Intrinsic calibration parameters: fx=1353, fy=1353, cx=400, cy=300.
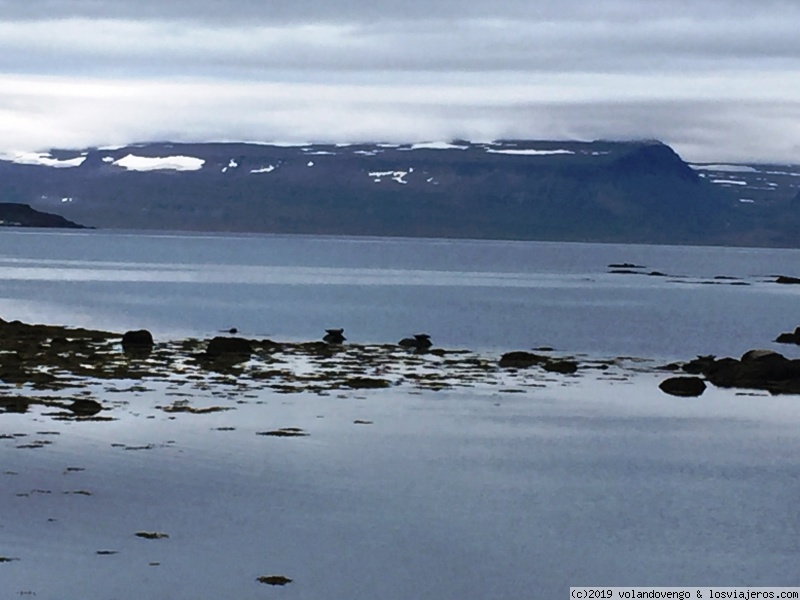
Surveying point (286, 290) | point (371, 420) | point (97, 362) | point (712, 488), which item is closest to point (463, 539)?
point (712, 488)

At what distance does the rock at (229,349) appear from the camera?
4784 centimetres

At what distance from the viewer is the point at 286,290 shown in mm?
116688

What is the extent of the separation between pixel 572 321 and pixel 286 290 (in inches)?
1585

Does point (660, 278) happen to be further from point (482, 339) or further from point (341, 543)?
point (341, 543)

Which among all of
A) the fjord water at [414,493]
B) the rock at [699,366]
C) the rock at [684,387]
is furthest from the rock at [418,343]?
the rock at [684,387]

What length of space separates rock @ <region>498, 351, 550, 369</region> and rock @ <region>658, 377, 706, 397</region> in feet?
24.7

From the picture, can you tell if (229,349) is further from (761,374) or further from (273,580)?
(273,580)

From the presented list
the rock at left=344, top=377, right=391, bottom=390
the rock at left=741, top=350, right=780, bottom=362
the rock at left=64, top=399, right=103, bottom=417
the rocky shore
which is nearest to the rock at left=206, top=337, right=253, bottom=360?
the rocky shore

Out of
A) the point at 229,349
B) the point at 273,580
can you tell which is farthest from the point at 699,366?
the point at 273,580

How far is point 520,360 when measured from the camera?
49.8 meters

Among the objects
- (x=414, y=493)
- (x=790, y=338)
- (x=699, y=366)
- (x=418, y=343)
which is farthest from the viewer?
(x=790, y=338)

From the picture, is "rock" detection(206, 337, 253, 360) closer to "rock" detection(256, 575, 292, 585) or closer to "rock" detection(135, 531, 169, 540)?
"rock" detection(135, 531, 169, 540)

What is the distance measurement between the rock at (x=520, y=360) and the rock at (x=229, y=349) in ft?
30.5

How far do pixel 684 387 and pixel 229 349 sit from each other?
16589 mm
